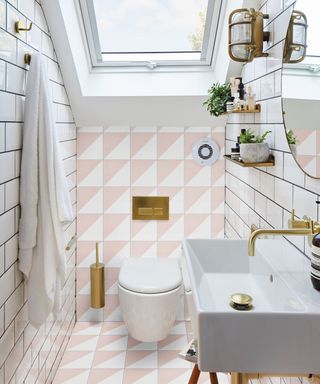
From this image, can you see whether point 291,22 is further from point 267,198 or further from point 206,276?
point 206,276

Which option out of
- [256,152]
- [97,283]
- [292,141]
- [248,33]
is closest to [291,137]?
[292,141]

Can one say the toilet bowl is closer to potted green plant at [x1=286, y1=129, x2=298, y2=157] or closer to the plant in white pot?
the plant in white pot

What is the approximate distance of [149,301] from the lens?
2.54 metres

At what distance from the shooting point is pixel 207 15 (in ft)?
8.73

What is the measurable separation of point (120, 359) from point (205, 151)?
1505mm

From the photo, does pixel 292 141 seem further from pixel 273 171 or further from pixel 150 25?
pixel 150 25

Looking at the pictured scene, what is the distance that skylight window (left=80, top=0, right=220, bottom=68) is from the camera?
8.68ft

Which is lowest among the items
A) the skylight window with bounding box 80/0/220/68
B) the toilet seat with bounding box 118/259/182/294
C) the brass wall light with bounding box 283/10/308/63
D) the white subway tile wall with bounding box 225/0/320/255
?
the toilet seat with bounding box 118/259/182/294

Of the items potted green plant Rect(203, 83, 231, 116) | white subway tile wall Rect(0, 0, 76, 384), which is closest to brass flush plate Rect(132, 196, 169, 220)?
potted green plant Rect(203, 83, 231, 116)

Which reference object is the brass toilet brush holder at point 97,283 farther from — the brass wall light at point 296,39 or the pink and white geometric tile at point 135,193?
the brass wall light at point 296,39

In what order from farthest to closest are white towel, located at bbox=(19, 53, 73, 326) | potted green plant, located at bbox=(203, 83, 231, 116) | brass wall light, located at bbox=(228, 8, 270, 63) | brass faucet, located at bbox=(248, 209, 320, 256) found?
potted green plant, located at bbox=(203, 83, 231, 116) < brass wall light, located at bbox=(228, 8, 270, 63) < white towel, located at bbox=(19, 53, 73, 326) < brass faucet, located at bbox=(248, 209, 320, 256)

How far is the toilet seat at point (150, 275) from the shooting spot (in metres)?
2.58

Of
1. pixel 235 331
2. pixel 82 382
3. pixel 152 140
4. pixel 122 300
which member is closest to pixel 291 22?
pixel 235 331

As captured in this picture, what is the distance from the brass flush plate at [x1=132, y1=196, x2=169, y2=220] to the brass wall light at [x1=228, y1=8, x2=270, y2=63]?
4.59 ft
